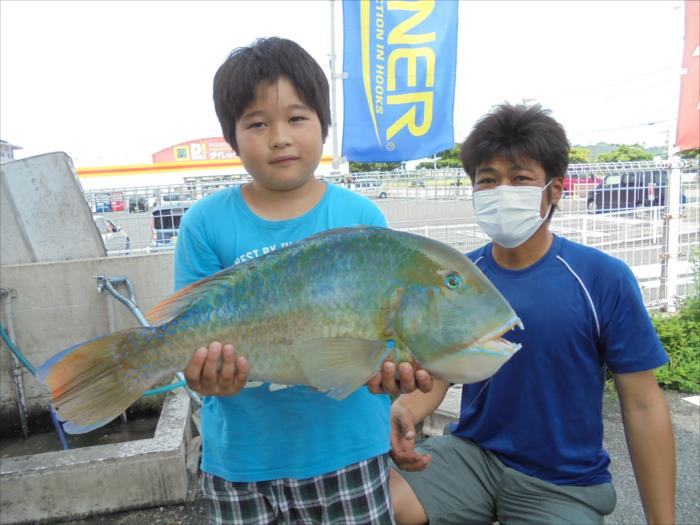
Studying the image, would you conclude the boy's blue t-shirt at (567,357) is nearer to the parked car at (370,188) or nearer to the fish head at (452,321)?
the fish head at (452,321)

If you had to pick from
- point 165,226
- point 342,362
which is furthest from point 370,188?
point 342,362

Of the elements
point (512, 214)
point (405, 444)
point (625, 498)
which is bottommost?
point (625, 498)

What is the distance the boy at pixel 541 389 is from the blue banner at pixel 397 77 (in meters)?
4.55

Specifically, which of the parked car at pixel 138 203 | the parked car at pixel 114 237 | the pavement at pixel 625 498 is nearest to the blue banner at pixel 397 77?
the parked car at pixel 138 203

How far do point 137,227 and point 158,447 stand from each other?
2.88 m

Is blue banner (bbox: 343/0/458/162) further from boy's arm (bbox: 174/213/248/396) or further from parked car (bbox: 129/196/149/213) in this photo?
boy's arm (bbox: 174/213/248/396)

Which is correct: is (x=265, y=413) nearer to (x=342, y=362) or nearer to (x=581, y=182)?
(x=342, y=362)

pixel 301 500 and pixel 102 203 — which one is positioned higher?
pixel 102 203

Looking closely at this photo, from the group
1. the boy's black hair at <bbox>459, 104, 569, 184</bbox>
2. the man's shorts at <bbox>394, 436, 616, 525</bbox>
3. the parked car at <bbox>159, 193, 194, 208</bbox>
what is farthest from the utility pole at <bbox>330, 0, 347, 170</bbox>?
the man's shorts at <bbox>394, 436, 616, 525</bbox>

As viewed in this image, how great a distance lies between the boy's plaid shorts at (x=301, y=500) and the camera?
5.82 feet

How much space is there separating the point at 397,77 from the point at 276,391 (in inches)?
231

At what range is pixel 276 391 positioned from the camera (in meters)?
1.81

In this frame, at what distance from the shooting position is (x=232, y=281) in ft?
5.21

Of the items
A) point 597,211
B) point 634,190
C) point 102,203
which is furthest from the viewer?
point 597,211
